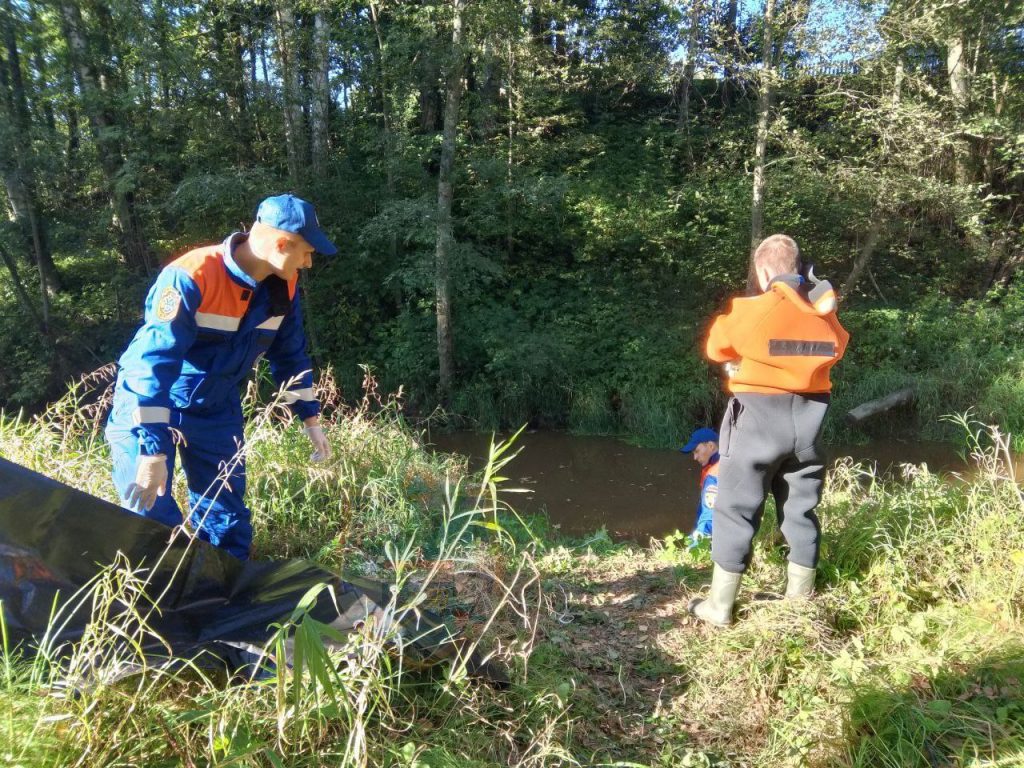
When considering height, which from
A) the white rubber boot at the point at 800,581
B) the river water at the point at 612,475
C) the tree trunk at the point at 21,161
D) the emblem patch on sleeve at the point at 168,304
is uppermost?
the tree trunk at the point at 21,161

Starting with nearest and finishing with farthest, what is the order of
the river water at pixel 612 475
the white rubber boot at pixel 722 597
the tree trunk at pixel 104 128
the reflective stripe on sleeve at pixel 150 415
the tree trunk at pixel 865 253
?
the reflective stripe on sleeve at pixel 150 415 → the white rubber boot at pixel 722 597 → the river water at pixel 612 475 → the tree trunk at pixel 104 128 → the tree trunk at pixel 865 253

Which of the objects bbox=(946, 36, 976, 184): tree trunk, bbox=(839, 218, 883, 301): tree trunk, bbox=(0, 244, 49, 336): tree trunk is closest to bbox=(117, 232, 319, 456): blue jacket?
bbox=(839, 218, 883, 301): tree trunk

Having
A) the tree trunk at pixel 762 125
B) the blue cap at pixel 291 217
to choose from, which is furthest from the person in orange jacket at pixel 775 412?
the tree trunk at pixel 762 125

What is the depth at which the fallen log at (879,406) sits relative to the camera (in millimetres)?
9430

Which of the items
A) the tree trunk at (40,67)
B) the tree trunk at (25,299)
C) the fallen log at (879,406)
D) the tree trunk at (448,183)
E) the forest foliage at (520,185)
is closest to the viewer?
the tree trunk at (448,183)

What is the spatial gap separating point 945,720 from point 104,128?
40.2ft

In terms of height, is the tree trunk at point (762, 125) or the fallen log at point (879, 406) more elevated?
the tree trunk at point (762, 125)

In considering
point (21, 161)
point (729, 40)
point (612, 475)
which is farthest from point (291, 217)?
point (21, 161)

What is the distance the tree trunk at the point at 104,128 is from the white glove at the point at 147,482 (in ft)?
32.0

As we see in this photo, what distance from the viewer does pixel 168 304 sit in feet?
7.86

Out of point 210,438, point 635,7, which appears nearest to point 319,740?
point 210,438

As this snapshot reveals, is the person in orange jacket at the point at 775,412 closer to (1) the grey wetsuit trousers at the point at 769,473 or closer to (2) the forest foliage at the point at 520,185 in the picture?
(1) the grey wetsuit trousers at the point at 769,473

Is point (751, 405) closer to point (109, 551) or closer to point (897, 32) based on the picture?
point (109, 551)

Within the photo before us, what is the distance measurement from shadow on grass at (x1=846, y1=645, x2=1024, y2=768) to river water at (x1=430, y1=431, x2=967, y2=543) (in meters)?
3.85
